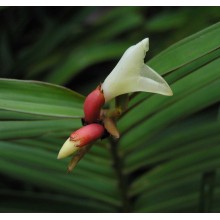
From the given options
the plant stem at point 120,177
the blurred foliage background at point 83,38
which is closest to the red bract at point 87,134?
the plant stem at point 120,177

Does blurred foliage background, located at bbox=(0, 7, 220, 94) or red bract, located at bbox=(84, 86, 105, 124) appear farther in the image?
blurred foliage background, located at bbox=(0, 7, 220, 94)

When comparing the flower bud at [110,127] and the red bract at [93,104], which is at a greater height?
the red bract at [93,104]

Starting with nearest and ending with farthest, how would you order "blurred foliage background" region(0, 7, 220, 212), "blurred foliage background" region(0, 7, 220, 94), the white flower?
the white flower, "blurred foliage background" region(0, 7, 220, 212), "blurred foliage background" region(0, 7, 220, 94)

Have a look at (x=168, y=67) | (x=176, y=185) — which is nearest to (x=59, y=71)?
(x=176, y=185)

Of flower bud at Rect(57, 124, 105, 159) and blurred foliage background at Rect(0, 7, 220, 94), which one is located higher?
blurred foliage background at Rect(0, 7, 220, 94)

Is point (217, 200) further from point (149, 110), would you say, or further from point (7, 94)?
point (7, 94)

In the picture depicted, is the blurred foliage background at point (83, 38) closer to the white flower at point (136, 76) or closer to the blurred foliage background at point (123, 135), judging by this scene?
the blurred foliage background at point (123, 135)

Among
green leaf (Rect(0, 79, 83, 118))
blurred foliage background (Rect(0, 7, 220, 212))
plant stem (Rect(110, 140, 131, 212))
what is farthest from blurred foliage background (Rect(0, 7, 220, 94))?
green leaf (Rect(0, 79, 83, 118))

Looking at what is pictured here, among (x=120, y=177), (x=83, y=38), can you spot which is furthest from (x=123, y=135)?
(x=83, y=38)

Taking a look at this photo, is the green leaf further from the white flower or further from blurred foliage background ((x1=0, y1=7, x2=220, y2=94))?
blurred foliage background ((x1=0, y1=7, x2=220, y2=94))
